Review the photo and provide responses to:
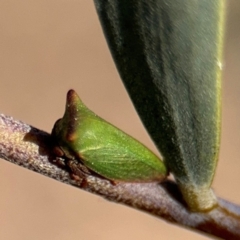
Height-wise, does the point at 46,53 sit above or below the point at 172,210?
below

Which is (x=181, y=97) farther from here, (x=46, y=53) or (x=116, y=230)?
(x=46, y=53)

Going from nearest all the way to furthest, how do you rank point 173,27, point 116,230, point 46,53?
point 173,27 < point 116,230 < point 46,53

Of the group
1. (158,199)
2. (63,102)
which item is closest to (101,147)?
(158,199)

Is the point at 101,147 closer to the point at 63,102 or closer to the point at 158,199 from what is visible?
the point at 158,199

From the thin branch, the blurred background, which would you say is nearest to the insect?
the thin branch

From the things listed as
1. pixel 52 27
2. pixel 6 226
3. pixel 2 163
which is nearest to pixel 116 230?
pixel 6 226

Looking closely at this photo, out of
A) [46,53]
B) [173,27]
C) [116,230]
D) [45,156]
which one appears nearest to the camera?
[173,27]

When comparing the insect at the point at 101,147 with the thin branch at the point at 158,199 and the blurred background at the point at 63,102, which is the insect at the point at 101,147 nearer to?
the thin branch at the point at 158,199

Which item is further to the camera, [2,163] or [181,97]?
[2,163]
